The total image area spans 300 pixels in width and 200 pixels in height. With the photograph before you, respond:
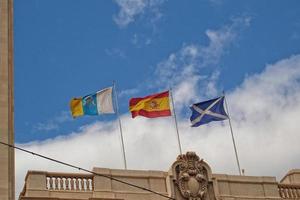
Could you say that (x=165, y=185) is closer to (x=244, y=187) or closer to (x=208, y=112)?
(x=244, y=187)

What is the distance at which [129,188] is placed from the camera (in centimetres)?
3472

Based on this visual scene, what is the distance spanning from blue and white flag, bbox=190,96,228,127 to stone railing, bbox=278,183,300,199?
472 centimetres

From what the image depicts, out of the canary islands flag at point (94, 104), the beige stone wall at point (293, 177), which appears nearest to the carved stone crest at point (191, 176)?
the canary islands flag at point (94, 104)

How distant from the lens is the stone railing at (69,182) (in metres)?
33.6

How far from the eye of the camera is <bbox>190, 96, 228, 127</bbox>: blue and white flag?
39438 mm

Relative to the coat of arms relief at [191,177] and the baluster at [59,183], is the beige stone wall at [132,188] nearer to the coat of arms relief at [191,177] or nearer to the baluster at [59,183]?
the baluster at [59,183]

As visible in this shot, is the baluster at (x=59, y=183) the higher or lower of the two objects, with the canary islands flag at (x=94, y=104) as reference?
lower

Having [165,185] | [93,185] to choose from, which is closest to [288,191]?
[165,185]

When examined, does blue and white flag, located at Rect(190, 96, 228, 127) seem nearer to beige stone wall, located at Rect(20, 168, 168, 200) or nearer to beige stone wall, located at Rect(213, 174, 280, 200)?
beige stone wall, located at Rect(213, 174, 280, 200)

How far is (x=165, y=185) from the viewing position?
117ft

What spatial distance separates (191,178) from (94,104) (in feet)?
21.1

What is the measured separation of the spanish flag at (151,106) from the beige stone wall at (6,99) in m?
6.63

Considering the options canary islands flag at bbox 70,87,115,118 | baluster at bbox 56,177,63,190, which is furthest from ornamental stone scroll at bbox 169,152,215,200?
baluster at bbox 56,177,63,190

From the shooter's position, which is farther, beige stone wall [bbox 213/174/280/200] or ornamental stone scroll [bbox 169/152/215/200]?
beige stone wall [bbox 213/174/280/200]
